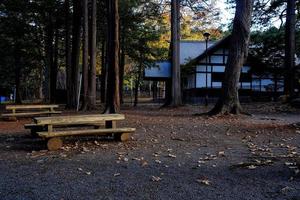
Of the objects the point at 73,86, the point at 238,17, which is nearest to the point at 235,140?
the point at 238,17

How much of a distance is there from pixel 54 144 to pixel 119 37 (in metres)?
23.8

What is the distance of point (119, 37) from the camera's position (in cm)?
3238

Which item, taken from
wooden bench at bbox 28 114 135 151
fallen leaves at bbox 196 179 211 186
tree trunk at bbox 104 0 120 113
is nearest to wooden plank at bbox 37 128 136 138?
wooden bench at bbox 28 114 135 151

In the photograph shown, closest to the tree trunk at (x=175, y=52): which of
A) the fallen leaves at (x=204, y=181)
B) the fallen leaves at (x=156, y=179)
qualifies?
the fallen leaves at (x=156, y=179)

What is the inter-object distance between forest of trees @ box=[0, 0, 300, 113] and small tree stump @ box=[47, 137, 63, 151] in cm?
700

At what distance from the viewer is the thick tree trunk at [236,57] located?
17484mm

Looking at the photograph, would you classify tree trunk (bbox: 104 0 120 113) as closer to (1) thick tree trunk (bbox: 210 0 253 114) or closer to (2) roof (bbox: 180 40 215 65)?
(1) thick tree trunk (bbox: 210 0 253 114)

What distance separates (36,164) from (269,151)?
15.6 feet

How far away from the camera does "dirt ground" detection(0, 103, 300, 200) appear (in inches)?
221

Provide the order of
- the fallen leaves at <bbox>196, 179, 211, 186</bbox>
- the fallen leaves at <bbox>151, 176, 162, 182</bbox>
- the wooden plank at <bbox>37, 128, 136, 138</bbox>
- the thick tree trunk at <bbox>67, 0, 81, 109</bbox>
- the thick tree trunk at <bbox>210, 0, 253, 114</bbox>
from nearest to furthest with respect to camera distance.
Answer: the fallen leaves at <bbox>196, 179, 211, 186</bbox> < the fallen leaves at <bbox>151, 176, 162, 182</bbox> < the wooden plank at <bbox>37, 128, 136, 138</bbox> < the thick tree trunk at <bbox>210, 0, 253, 114</bbox> < the thick tree trunk at <bbox>67, 0, 81, 109</bbox>

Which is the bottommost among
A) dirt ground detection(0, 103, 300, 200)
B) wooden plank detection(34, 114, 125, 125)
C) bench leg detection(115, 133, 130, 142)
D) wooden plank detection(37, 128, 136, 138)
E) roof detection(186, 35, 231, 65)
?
dirt ground detection(0, 103, 300, 200)

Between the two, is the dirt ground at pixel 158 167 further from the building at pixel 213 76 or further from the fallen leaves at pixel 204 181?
the building at pixel 213 76

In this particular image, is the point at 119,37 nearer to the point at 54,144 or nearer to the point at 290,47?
the point at 290,47

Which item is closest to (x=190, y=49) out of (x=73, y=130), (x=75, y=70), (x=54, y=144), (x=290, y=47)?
(x=290, y=47)
